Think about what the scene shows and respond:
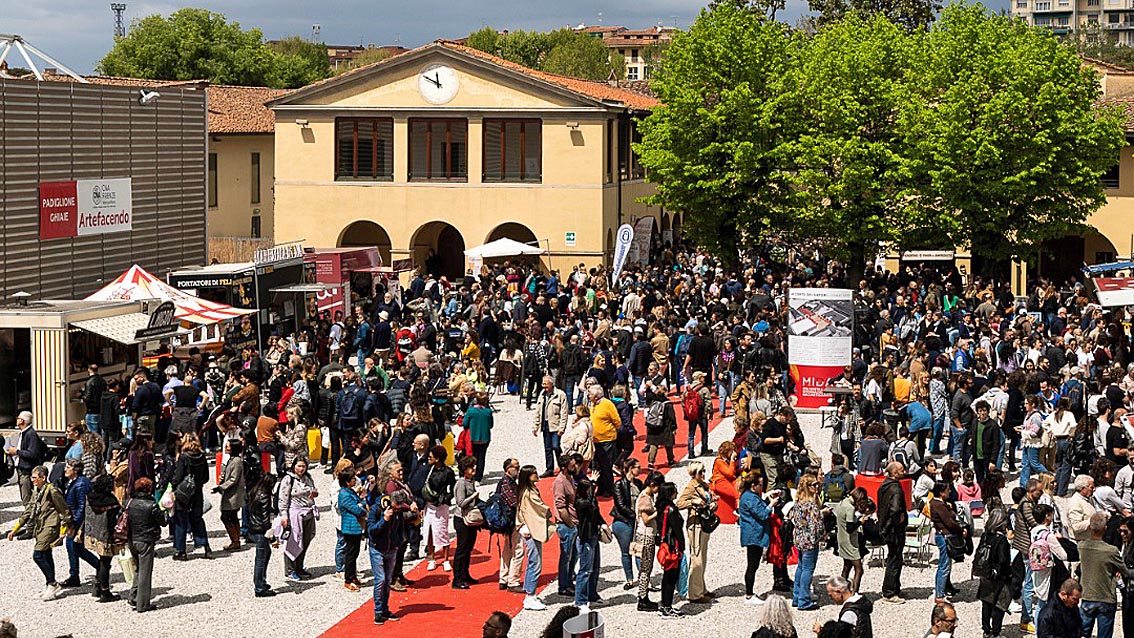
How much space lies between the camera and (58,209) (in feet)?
98.7

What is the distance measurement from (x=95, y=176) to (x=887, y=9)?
4959cm

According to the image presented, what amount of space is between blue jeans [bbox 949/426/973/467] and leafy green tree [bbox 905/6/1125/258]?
18.9 metres

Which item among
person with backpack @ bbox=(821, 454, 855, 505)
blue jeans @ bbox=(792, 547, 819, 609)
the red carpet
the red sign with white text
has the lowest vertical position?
the red carpet

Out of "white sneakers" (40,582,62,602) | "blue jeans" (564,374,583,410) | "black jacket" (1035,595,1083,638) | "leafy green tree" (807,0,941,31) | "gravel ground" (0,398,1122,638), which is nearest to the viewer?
"black jacket" (1035,595,1083,638)

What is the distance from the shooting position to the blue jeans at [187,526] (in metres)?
16.8

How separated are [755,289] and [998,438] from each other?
17720 mm

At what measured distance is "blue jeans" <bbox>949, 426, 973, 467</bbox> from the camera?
67.7 feet

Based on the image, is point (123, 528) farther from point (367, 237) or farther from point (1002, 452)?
point (367, 237)

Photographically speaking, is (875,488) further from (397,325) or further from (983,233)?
(983,233)

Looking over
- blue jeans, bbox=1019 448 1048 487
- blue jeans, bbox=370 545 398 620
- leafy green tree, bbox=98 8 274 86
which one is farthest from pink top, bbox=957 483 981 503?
leafy green tree, bbox=98 8 274 86

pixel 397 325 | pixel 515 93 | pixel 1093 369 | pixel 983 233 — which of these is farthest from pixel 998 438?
pixel 515 93

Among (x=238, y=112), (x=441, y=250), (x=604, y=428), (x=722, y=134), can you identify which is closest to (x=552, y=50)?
(x=238, y=112)

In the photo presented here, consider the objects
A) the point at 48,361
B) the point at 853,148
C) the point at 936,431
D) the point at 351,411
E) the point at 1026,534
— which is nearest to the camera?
the point at 1026,534

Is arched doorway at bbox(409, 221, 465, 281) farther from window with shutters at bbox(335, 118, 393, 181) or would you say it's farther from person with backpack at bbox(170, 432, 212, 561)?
person with backpack at bbox(170, 432, 212, 561)
